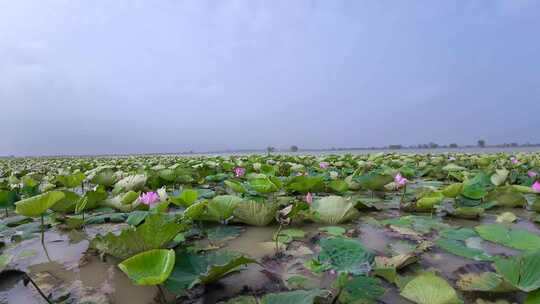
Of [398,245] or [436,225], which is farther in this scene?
[436,225]

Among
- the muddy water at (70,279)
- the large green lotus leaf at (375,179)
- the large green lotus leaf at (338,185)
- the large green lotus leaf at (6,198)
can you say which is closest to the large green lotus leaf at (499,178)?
the large green lotus leaf at (375,179)

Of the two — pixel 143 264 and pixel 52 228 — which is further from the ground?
pixel 143 264

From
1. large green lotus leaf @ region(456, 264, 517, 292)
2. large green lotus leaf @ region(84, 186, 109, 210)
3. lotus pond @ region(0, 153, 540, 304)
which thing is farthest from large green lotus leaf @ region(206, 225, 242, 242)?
large green lotus leaf @ region(456, 264, 517, 292)

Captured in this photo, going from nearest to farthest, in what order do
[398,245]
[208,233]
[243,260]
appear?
[243,260]
[398,245]
[208,233]

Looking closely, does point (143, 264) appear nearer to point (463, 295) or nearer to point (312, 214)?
point (463, 295)

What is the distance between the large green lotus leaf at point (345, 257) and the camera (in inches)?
31.9

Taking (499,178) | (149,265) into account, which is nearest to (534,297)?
(149,265)

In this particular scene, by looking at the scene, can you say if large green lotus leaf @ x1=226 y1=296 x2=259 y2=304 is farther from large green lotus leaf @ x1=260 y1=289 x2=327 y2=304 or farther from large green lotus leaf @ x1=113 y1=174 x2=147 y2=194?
large green lotus leaf @ x1=113 y1=174 x2=147 y2=194

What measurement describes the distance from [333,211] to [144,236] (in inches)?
40.9

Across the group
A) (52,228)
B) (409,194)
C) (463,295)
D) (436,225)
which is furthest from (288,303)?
(409,194)

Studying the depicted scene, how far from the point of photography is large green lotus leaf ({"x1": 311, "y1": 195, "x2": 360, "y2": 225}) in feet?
5.43

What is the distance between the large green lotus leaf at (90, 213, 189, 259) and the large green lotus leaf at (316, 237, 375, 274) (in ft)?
1.60

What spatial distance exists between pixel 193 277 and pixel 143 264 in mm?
191

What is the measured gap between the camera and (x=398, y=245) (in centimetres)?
132
